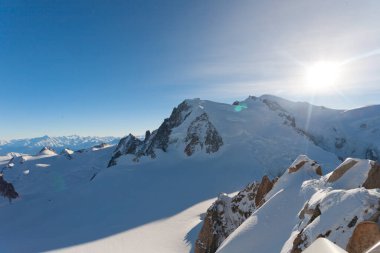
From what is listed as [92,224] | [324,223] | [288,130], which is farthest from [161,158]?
[324,223]

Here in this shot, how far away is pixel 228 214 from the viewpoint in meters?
20.8

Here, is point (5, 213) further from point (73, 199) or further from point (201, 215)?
point (201, 215)

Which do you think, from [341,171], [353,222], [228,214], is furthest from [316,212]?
[228,214]

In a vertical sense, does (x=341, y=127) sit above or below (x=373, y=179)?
above

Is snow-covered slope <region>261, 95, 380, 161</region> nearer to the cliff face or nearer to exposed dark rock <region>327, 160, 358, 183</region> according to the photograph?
the cliff face

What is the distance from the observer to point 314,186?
44.5ft

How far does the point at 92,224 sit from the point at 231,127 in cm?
4428

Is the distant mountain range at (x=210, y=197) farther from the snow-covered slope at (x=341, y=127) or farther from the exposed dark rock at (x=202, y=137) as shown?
the snow-covered slope at (x=341, y=127)

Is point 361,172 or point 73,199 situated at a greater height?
point 361,172

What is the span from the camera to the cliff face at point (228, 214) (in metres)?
19.3

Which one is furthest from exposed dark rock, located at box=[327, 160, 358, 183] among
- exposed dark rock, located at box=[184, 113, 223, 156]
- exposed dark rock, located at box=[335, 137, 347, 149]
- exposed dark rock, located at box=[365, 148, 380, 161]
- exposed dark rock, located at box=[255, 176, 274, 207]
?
exposed dark rock, located at box=[335, 137, 347, 149]

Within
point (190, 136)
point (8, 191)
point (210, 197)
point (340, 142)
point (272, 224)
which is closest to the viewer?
point (272, 224)

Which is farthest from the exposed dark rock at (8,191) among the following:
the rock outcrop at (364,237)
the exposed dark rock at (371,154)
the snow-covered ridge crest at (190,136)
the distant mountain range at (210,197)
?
the exposed dark rock at (371,154)

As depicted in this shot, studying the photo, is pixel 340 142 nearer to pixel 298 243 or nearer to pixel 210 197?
pixel 210 197
